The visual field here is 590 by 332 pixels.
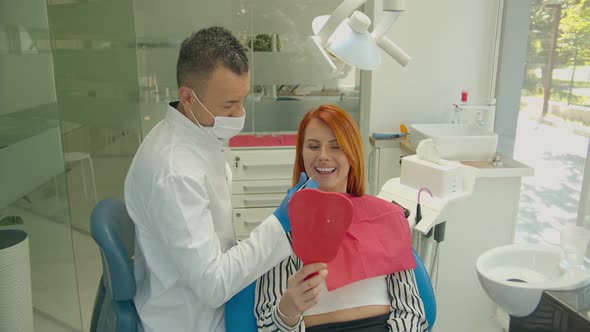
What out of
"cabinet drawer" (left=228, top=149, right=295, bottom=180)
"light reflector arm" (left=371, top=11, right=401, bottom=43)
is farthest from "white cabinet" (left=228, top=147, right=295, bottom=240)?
"light reflector arm" (left=371, top=11, right=401, bottom=43)

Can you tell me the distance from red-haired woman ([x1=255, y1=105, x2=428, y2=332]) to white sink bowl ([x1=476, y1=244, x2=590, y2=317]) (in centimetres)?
47

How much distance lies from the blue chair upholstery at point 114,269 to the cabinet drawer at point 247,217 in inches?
77.7

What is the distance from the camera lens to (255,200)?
330 centimetres

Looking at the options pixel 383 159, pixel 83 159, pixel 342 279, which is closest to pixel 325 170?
pixel 342 279

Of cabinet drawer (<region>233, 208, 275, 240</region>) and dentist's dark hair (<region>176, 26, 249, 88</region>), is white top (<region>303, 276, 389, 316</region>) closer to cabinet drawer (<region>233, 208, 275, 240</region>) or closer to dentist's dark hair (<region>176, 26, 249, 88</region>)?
dentist's dark hair (<region>176, 26, 249, 88</region>)

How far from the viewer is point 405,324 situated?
4.44 feet

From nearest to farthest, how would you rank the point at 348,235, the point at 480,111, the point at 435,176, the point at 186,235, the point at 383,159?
the point at 186,235, the point at 348,235, the point at 435,176, the point at 480,111, the point at 383,159

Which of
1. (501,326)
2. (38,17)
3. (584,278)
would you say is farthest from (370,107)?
(38,17)

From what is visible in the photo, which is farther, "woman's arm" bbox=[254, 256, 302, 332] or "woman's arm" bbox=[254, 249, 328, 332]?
"woman's arm" bbox=[254, 256, 302, 332]

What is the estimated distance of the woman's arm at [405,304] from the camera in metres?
1.36

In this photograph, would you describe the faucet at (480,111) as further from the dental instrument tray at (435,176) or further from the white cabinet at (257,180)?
the white cabinet at (257,180)

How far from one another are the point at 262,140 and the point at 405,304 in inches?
86.7

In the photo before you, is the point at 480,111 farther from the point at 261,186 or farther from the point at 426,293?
the point at 426,293

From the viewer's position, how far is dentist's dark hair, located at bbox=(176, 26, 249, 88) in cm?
117
